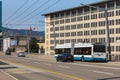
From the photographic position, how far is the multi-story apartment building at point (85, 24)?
Result: 12862 cm

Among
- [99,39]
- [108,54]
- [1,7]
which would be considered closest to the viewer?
[1,7]

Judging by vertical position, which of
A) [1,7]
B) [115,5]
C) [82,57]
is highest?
[115,5]

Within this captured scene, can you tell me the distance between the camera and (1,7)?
39.1m

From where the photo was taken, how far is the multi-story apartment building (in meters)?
129

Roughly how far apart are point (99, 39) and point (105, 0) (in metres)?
15.1

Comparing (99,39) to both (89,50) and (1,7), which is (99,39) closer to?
(89,50)

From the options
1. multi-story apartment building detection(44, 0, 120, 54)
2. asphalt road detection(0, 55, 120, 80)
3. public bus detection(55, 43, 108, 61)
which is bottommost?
asphalt road detection(0, 55, 120, 80)

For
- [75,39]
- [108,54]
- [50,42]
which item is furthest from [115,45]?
[108,54]

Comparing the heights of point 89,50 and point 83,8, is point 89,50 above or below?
below

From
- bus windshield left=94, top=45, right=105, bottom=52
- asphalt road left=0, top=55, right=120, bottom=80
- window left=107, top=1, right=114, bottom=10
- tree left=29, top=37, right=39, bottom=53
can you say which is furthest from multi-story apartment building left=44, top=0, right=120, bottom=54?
asphalt road left=0, top=55, right=120, bottom=80

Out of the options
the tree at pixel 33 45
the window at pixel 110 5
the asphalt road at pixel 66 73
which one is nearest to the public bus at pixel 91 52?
the asphalt road at pixel 66 73

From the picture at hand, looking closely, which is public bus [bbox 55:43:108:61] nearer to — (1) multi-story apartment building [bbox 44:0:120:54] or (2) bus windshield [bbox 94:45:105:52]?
(2) bus windshield [bbox 94:45:105:52]

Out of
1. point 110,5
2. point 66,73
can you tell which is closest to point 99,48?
point 66,73

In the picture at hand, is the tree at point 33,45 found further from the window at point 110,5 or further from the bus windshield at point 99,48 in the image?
the bus windshield at point 99,48
